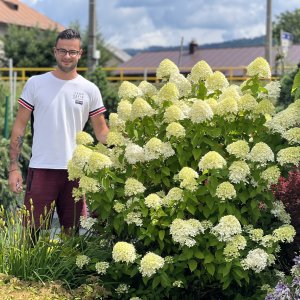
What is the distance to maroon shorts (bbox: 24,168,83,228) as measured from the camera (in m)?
4.26

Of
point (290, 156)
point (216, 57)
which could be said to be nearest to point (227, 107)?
point (290, 156)

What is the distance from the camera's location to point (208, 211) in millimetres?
3482

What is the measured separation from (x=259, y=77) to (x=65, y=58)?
1.26 metres

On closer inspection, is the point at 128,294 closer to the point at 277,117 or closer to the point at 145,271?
the point at 145,271

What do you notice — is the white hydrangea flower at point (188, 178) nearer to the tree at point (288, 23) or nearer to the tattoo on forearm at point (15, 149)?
the tattoo on forearm at point (15, 149)

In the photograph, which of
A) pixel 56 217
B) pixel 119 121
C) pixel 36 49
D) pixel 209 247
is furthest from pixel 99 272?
pixel 36 49

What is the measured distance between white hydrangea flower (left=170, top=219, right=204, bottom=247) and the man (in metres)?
1.01

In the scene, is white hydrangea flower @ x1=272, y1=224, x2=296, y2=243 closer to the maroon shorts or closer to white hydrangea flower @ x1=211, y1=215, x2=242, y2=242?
white hydrangea flower @ x1=211, y1=215, x2=242, y2=242

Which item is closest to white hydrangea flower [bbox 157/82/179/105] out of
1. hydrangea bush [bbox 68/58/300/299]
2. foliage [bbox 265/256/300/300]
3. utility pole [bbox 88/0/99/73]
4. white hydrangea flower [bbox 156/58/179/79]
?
hydrangea bush [bbox 68/58/300/299]

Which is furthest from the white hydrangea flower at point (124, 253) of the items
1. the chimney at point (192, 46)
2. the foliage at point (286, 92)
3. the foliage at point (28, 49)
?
the chimney at point (192, 46)

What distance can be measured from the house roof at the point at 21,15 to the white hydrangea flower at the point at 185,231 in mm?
43986

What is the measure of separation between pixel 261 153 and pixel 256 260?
0.55m

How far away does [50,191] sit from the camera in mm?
4273

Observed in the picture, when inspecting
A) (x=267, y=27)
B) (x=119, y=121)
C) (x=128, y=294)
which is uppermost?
(x=267, y=27)
